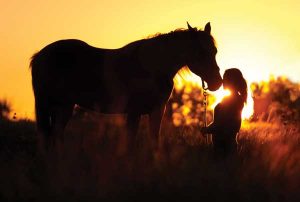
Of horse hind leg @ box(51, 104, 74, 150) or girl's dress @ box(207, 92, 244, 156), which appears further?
horse hind leg @ box(51, 104, 74, 150)

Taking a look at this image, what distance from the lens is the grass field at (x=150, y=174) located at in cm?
687

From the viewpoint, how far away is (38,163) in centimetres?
865

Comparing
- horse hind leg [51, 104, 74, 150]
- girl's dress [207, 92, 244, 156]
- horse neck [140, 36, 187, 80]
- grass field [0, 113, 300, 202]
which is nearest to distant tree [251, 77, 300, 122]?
horse hind leg [51, 104, 74, 150]

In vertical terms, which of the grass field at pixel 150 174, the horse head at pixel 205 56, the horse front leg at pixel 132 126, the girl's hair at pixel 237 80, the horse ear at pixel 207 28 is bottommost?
the grass field at pixel 150 174

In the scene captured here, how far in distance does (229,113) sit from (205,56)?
150 centimetres

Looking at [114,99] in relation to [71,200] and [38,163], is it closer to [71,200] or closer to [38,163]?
[38,163]

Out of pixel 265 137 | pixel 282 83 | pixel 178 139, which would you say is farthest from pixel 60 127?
pixel 282 83

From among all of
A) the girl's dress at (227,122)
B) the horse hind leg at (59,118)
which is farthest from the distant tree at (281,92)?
the girl's dress at (227,122)

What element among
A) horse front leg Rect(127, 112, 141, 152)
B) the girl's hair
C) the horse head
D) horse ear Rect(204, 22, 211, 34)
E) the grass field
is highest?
horse ear Rect(204, 22, 211, 34)

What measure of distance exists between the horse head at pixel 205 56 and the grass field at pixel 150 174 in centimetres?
111

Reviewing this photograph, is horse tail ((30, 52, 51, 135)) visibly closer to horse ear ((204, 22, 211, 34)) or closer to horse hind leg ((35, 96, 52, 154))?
horse hind leg ((35, 96, 52, 154))

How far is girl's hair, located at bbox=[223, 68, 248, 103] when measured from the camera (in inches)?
329

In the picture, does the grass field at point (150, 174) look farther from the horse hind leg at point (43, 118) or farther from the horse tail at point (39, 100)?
the horse tail at point (39, 100)

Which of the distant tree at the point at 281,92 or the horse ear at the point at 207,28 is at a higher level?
the horse ear at the point at 207,28
